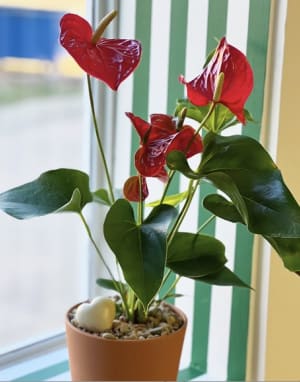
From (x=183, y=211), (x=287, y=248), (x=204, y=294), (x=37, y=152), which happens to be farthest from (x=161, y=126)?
(x=37, y=152)

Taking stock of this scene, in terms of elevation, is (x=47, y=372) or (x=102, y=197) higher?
(x=102, y=197)

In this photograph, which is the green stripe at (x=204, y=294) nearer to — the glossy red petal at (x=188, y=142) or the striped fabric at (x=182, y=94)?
the striped fabric at (x=182, y=94)

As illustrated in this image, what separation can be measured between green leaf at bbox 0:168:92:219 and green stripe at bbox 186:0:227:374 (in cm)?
35

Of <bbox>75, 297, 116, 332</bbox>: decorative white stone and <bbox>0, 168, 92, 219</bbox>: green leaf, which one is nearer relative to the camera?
<bbox>0, 168, 92, 219</bbox>: green leaf

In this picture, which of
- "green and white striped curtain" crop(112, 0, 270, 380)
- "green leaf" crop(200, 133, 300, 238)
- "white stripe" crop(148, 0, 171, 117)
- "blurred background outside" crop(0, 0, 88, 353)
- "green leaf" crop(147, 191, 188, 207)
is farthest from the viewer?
"blurred background outside" crop(0, 0, 88, 353)

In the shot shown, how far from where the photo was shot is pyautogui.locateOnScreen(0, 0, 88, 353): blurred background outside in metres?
1.50

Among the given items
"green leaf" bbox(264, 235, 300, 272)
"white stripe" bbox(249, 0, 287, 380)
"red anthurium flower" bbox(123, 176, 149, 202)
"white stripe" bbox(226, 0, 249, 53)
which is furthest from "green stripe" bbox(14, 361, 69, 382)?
"white stripe" bbox(226, 0, 249, 53)

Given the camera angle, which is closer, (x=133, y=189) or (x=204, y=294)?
(x=133, y=189)

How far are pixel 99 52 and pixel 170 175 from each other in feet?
0.74

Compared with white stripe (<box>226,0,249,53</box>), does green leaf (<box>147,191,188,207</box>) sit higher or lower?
lower

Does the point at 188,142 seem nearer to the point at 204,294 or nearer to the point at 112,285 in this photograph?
the point at 112,285

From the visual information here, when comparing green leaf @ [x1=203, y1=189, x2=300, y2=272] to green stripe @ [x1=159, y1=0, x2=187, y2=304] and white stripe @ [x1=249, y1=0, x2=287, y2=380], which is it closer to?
white stripe @ [x1=249, y1=0, x2=287, y2=380]

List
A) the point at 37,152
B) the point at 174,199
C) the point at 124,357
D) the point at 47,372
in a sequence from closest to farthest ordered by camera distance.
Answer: the point at 124,357, the point at 174,199, the point at 47,372, the point at 37,152

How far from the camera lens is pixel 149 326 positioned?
3.82 ft
